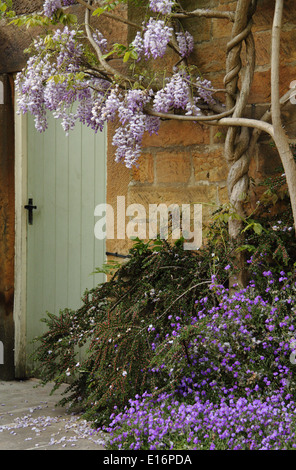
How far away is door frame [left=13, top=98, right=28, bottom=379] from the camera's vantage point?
18.0ft

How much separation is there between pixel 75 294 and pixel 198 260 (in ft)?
5.19

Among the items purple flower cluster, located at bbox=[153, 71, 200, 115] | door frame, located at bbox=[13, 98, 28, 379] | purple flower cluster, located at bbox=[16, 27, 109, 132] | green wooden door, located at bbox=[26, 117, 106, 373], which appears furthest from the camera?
door frame, located at bbox=[13, 98, 28, 379]

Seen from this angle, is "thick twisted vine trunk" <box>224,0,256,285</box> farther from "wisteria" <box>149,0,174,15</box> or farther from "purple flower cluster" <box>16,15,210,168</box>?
"wisteria" <box>149,0,174,15</box>

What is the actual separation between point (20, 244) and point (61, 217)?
0.43 m

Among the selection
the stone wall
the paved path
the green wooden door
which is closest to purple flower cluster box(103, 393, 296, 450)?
the paved path

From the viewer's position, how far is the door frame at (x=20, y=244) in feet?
18.0

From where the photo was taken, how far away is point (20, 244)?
5.52 m

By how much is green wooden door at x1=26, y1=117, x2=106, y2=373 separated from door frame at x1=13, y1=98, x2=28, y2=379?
4 centimetres

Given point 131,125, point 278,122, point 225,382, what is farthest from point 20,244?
point 278,122

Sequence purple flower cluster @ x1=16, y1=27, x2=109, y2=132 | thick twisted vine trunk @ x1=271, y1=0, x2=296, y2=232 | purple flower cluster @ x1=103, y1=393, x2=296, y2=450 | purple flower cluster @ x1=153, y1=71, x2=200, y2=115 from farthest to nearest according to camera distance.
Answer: purple flower cluster @ x1=16, y1=27, x2=109, y2=132 < purple flower cluster @ x1=153, y1=71, x2=200, y2=115 < thick twisted vine trunk @ x1=271, y1=0, x2=296, y2=232 < purple flower cluster @ x1=103, y1=393, x2=296, y2=450

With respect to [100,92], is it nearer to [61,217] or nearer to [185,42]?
[185,42]

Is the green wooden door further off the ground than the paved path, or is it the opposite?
the green wooden door
